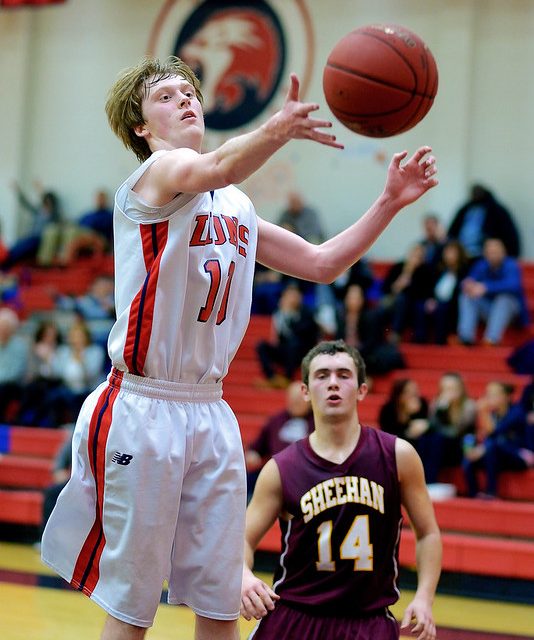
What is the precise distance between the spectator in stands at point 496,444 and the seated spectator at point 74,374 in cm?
419

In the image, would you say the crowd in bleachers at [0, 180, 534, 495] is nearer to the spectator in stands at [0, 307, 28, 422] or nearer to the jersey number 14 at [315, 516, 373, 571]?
the spectator in stands at [0, 307, 28, 422]

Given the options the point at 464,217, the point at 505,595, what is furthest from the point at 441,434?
the point at 464,217

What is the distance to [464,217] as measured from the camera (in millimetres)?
11875

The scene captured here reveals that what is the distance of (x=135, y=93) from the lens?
120 inches

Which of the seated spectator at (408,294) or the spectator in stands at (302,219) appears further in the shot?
the spectator in stands at (302,219)

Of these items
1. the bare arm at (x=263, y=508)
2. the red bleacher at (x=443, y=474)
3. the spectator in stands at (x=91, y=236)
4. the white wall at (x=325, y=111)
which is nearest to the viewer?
the bare arm at (x=263, y=508)

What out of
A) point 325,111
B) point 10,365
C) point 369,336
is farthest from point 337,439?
point 325,111

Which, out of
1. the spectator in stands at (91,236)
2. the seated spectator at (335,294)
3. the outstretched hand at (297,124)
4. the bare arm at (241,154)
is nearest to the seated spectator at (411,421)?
the seated spectator at (335,294)

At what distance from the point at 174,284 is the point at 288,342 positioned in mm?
7632

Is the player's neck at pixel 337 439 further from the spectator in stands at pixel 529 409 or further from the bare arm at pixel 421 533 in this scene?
the spectator in stands at pixel 529 409

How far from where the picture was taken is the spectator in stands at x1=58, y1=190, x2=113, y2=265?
567 inches

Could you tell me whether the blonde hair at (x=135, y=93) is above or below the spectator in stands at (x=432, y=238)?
below

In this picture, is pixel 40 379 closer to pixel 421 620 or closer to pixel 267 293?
pixel 267 293

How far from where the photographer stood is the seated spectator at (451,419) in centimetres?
800
